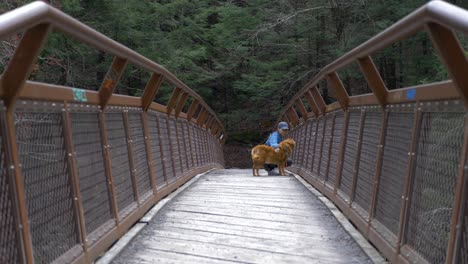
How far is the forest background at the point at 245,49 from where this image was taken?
52.5ft

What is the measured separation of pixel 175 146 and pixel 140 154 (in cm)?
240

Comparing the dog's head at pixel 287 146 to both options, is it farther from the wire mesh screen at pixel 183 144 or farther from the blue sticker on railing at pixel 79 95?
the blue sticker on railing at pixel 79 95

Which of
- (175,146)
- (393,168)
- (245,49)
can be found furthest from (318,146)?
(245,49)

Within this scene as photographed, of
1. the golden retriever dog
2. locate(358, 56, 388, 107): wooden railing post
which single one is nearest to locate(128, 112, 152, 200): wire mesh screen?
locate(358, 56, 388, 107): wooden railing post

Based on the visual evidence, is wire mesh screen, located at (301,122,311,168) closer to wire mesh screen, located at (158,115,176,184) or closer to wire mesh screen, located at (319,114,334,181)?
wire mesh screen, located at (319,114,334,181)

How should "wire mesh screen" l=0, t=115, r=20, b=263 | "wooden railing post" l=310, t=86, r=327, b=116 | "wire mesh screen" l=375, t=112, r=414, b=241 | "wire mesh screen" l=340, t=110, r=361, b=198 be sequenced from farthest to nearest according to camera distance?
1. "wooden railing post" l=310, t=86, r=327, b=116
2. "wire mesh screen" l=340, t=110, r=361, b=198
3. "wire mesh screen" l=375, t=112, r=414, b=241
4. "wire mesh screen" l=0, t=115, r=20, b=263

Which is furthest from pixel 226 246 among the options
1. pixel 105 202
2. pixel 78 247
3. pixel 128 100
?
pixel 128 100

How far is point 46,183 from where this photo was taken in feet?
9.61

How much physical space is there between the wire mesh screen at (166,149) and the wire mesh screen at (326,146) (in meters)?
2.07

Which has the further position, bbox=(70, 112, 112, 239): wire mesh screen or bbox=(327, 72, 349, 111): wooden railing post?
bbox=(327, 72, 349, 111): wooden railing post

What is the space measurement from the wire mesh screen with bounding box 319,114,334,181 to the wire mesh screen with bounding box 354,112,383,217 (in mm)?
1854

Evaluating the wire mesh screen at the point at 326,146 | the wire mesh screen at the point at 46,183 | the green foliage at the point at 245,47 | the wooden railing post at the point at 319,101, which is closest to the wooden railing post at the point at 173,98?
the wooden railing post at the point at 319,101

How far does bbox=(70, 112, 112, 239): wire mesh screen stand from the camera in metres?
3.50

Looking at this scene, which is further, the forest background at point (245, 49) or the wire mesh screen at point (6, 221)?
the forest background at point (245, 49)
